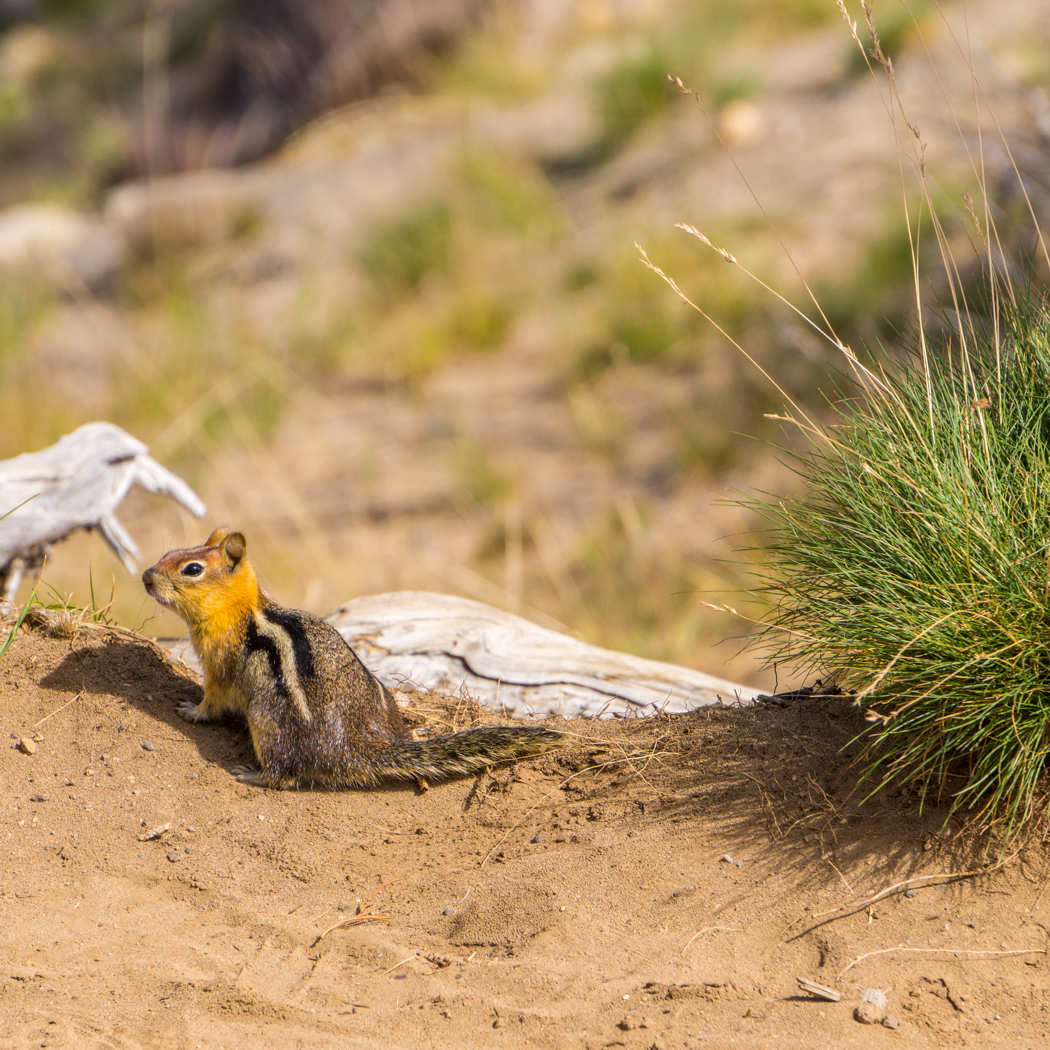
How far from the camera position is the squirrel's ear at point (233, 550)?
3771mm

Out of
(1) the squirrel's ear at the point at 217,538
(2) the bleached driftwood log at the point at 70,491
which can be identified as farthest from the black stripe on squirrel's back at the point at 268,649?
(2) the bleached driftwood log at the point at 70,491

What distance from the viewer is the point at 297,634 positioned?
3666 mm

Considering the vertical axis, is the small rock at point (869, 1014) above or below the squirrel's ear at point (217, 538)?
below

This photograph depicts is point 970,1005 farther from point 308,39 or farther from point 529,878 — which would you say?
point 308,39

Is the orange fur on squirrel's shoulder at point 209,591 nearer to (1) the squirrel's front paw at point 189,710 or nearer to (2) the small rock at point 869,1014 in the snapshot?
(1) the squirrel's front paw at point 189,710

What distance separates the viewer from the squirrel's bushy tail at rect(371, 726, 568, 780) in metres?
3.43

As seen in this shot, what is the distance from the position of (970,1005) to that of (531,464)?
8.52 meters

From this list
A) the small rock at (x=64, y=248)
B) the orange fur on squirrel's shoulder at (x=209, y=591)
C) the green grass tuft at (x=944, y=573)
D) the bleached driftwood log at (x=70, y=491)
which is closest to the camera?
the green grass tuft at (x=944, y=573)

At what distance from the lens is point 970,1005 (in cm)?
257

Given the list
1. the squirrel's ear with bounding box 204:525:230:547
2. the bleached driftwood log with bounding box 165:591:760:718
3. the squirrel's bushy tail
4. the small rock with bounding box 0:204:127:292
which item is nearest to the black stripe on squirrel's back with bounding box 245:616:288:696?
the squirrel's ear with bounding box 204:525:230:547

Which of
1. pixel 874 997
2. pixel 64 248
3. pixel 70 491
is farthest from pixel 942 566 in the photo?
pixel 64 248

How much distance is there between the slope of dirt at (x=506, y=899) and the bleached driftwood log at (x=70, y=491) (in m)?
0.89

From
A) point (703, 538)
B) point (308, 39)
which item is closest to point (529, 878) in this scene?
point (703, 538)

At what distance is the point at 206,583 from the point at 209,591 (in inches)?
1.2
